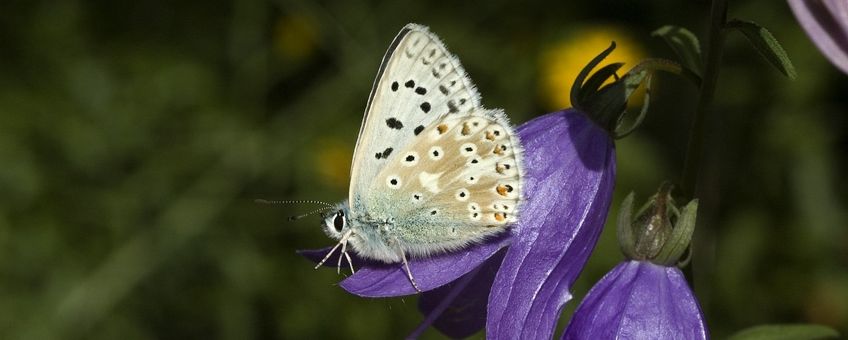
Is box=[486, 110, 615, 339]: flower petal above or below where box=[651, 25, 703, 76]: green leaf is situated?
below

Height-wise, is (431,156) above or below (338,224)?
above

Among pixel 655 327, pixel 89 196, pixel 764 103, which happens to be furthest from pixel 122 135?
pixel 655 327

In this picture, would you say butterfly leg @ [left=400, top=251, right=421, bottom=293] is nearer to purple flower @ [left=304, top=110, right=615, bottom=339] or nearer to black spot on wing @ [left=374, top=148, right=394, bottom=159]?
purple flower @ [left=304, top=110, right=615, bottom=339]

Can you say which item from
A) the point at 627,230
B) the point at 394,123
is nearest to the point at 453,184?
the point at 394,123

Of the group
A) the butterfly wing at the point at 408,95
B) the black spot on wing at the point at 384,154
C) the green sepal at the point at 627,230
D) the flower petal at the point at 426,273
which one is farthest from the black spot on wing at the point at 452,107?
the green sepal at the point at 627,230

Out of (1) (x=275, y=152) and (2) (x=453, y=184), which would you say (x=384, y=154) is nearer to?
(2) (x=453, y=184)

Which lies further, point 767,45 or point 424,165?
point 424,165

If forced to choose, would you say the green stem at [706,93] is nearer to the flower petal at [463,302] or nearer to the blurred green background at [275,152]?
the flower petal at [463,302]

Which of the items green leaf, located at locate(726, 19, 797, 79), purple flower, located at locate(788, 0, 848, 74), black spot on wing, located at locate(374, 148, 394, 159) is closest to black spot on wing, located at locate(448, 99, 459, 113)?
black spot on wing, located at locate(374, 148, 394, 159)
